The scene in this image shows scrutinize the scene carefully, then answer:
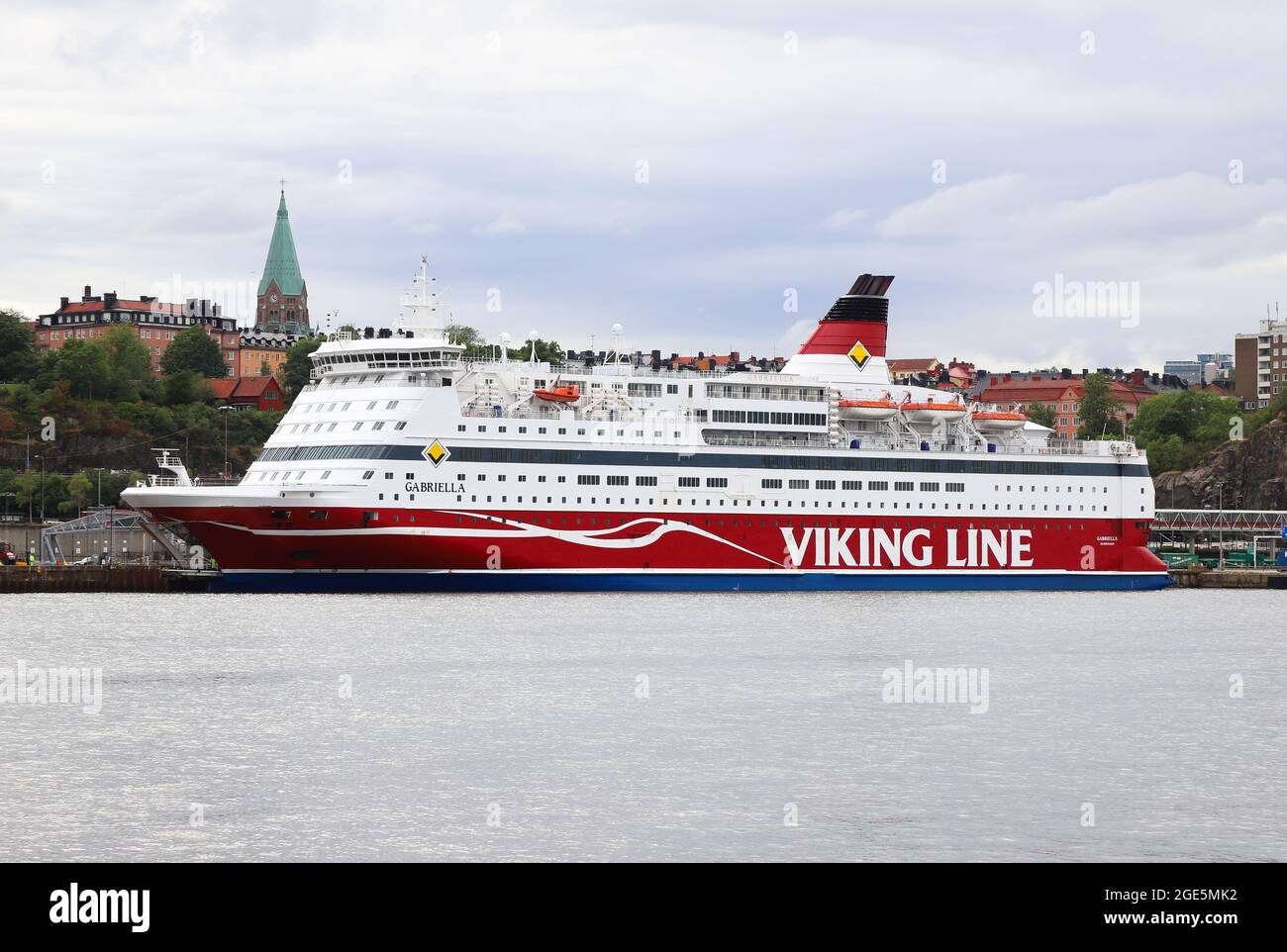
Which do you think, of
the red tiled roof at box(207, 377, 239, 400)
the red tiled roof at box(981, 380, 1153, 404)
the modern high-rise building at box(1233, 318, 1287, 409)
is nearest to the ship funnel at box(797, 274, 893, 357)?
the red tiled roof at box(207, 377, 239, 400)

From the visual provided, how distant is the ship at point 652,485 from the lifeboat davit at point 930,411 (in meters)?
0.11

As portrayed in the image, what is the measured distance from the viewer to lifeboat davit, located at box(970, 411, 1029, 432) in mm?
66500

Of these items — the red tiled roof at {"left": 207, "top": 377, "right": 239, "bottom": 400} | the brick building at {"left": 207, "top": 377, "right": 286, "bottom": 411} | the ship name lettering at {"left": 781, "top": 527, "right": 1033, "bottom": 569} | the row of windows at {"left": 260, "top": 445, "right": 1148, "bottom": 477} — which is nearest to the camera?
the row of windows at {"left": 260, "top": 445, "right": 1148, "bottom": 477}

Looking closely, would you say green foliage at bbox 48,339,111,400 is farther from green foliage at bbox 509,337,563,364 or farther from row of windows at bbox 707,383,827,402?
row of windows at bbox 707,383,827,402

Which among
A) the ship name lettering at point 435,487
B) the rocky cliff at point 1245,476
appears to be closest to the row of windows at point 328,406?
the ship name lettering at point 435,487

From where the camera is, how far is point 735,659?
129ft

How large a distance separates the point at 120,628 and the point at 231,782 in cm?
2368

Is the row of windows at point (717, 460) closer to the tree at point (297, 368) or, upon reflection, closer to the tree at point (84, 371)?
the tree at point (84, 371)

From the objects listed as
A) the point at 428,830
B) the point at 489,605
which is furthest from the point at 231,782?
the point at 489,605

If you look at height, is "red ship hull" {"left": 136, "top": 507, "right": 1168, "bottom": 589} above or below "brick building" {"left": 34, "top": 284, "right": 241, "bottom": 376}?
below

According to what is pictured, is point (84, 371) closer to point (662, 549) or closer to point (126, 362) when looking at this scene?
point (126, 362)

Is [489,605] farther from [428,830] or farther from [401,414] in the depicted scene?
[428,830]

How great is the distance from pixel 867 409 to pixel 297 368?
2258 inches

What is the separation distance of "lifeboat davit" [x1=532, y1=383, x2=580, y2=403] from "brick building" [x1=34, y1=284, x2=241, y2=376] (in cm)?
9123
